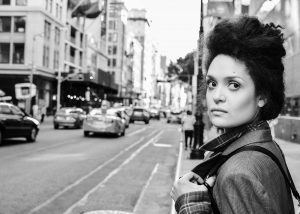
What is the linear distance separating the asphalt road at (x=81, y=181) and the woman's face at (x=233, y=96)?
5.29 meters

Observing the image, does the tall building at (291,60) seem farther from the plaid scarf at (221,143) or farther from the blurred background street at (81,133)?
the plaid scarf at (221,143)

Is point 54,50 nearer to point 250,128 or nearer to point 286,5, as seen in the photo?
point 286,5

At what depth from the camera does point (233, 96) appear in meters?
1.64

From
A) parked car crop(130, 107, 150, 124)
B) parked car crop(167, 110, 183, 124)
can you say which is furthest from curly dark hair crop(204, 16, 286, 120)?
parked car crop(167, 110, 183, 124)

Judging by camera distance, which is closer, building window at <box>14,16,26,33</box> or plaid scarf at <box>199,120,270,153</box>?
plaid scarf at <box>199,120,270,153</box>

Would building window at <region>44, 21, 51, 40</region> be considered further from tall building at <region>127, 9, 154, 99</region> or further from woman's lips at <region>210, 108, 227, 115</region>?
tall building at <region>127, 9, 154, 99</region>

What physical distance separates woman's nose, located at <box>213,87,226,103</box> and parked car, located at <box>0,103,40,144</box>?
49.8 ft

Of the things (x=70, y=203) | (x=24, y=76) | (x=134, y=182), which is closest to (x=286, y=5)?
(x=134, y=182)

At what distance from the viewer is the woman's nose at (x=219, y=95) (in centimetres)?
164

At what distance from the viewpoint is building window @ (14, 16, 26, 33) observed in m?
53.4

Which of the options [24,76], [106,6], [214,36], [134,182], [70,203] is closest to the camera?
[214,36]

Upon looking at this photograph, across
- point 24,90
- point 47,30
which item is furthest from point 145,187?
point 47,30

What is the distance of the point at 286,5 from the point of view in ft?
69.9

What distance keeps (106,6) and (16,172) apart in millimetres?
88062
